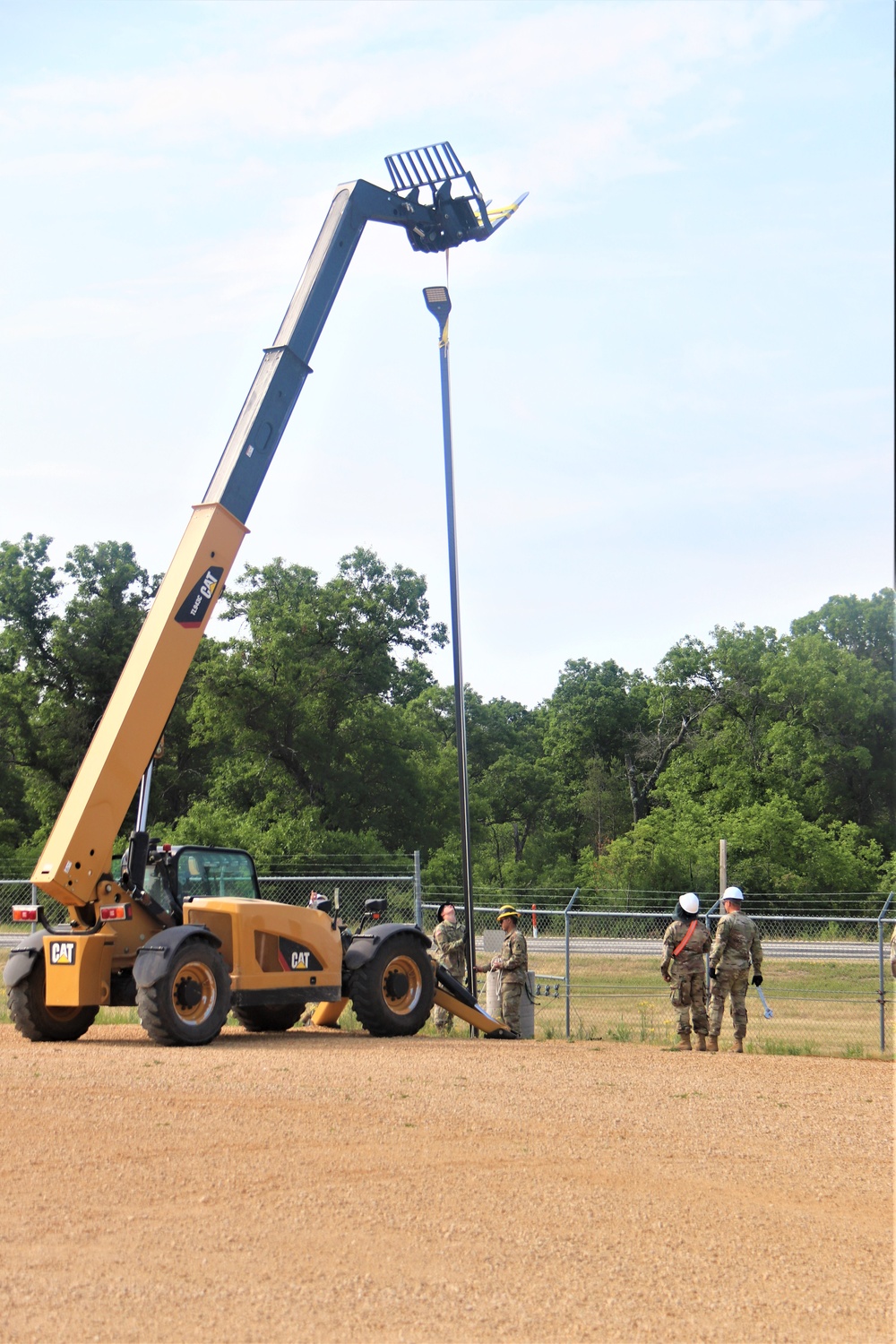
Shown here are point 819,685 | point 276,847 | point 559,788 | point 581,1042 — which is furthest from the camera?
point 559,788

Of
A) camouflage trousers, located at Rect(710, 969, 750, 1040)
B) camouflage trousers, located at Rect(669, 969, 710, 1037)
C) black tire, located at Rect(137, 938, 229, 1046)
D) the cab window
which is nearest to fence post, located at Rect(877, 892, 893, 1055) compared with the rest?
camouflage trousers, located at Rect(710, 969, 750, 1040)

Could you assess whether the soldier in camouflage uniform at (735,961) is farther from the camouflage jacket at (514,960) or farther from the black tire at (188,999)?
the black tire at (188,999)

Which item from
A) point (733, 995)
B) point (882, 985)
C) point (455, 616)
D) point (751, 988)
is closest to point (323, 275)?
point (455, 616)

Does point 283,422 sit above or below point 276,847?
above

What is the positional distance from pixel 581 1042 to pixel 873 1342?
29.1 ft

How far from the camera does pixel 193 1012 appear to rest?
1178 cm

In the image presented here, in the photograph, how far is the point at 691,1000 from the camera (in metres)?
13.8

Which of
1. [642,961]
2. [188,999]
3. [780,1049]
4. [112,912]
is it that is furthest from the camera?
[642,961]

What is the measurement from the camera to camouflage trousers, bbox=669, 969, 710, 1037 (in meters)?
13.8

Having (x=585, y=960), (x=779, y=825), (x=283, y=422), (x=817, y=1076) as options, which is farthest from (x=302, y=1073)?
(x=779, y=825)

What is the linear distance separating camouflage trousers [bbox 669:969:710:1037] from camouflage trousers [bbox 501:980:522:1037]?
1789 millimetres

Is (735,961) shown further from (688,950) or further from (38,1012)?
(38,1012)

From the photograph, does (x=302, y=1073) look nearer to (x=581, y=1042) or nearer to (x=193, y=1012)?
(x=193, y=1012)

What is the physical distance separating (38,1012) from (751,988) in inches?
584
